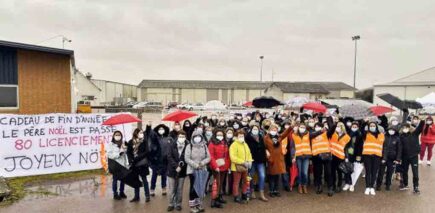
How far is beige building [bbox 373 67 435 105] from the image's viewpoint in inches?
2035

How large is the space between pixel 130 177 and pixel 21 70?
7761 millimetres

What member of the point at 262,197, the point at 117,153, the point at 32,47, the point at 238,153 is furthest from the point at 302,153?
the point at 32,47

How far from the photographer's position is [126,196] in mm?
8172

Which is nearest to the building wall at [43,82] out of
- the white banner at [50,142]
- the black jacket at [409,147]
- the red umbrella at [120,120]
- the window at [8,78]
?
the window at [8,78]

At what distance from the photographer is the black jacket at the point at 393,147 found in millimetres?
8680

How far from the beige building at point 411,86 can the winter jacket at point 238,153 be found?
48.2 meters

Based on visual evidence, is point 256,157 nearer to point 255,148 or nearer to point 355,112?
point 255,148

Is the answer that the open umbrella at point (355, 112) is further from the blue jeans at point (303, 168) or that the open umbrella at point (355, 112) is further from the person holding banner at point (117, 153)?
the person holding banner at point (117, 153)

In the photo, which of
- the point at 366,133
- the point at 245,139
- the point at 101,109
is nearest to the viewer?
the point at 245,139

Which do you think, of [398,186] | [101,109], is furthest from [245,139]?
[101,109]

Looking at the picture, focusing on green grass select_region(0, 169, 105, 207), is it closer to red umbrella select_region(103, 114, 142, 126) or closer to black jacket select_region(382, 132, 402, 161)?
red umbrella select_region(103, 114, 142, 126)

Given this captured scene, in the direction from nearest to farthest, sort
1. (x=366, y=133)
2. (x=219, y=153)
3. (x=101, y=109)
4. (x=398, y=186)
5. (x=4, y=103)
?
(x=219, y=153), (x=366, y=133), (x=398, y=186), (x=4, y=103), (x=101, y=109)

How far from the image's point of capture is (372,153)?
8477 millimetres

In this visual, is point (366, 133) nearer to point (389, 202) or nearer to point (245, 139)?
point (389, 202)
